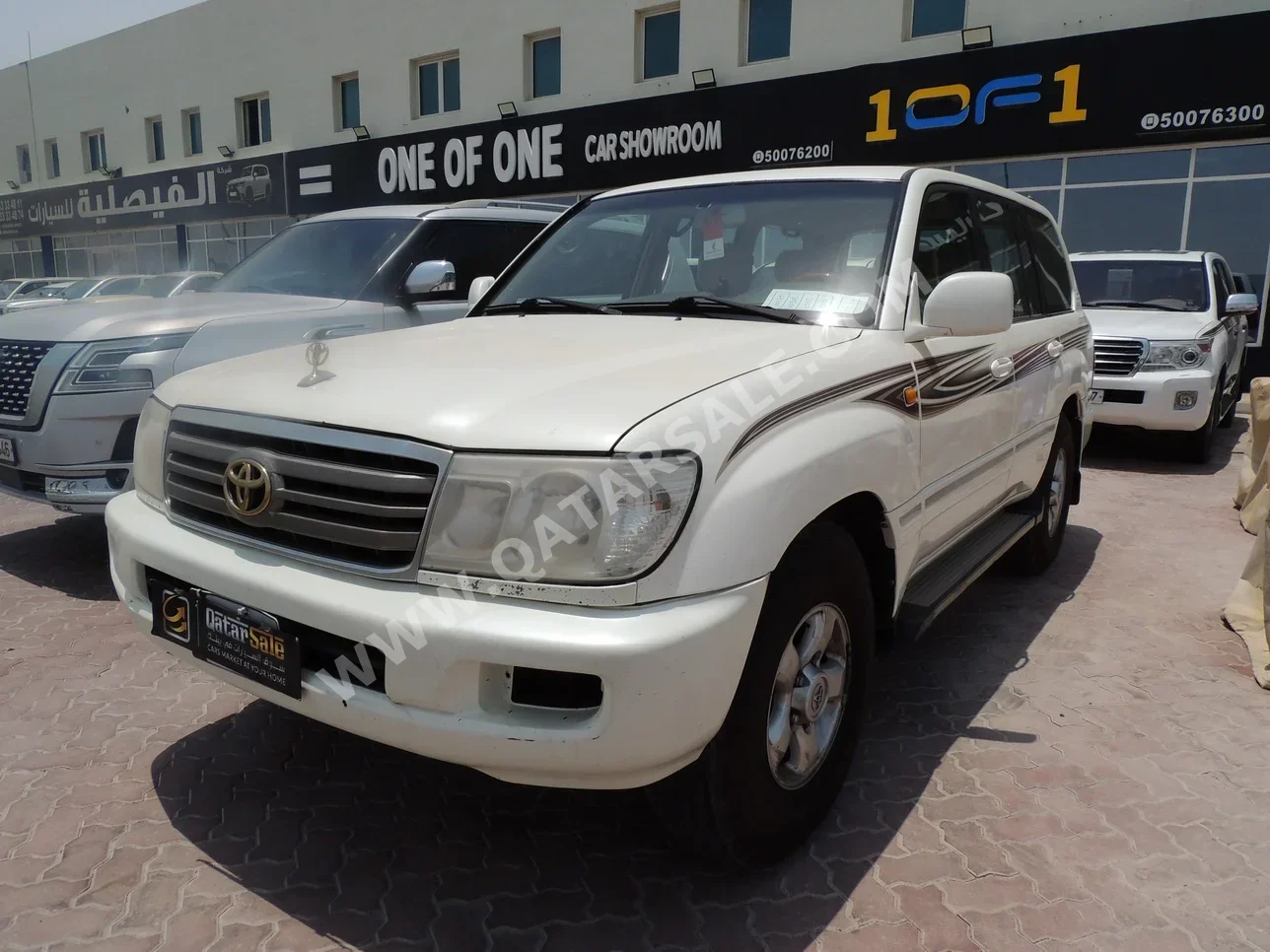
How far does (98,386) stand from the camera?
426 cm

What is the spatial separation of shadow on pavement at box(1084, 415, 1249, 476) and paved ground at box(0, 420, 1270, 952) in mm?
4667

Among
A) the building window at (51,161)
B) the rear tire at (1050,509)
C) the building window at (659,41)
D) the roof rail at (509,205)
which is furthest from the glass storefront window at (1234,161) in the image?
the building window at (51,161)

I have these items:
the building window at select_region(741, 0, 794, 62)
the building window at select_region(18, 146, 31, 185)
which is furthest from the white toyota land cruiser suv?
the building window at select_region(18, 146, 31, 185)

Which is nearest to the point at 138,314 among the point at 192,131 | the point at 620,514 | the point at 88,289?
the point at 620,514

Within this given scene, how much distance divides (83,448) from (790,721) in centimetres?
359

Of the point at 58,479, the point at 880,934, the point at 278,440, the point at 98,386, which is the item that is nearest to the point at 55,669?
the point at 58,479

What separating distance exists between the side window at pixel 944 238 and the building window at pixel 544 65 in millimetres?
15165

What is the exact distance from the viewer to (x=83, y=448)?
4.23m

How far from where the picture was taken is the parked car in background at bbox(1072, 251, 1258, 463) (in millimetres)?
7520

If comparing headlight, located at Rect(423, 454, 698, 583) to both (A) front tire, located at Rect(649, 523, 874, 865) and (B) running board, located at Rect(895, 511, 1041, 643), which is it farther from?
(B) running board, located at Rect(895, 511, 1041, 643)

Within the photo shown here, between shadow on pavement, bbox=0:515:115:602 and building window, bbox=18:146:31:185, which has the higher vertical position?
building window, bbox=18:146:31:185

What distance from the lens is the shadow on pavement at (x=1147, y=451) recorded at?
787 cm

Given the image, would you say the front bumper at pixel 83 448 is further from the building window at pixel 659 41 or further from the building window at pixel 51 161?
the building window at pixel 51 161

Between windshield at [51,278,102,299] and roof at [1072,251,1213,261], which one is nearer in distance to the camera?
roof at [1072,251,1213,261]
